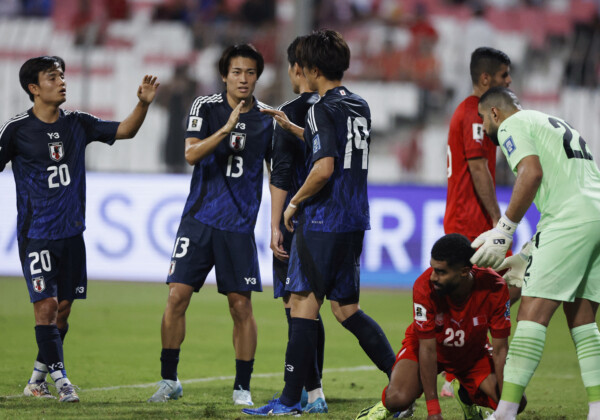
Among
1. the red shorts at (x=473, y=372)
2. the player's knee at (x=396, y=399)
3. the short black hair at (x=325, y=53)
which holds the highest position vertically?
the short black hair at (x=325, y=53)

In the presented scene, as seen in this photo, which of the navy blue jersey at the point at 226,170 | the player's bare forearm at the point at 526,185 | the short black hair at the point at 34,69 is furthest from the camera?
the short black hair at the point at 34,69

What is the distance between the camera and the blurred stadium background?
12.6 metres

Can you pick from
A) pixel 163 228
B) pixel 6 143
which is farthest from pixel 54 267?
pixel 163 228

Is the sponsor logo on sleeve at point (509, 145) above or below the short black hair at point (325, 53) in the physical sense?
below

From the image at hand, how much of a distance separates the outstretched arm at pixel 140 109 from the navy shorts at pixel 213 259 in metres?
0.82

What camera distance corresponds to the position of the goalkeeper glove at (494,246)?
4.53m

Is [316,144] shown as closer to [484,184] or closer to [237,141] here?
[237,141]

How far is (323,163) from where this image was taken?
16.3 feet

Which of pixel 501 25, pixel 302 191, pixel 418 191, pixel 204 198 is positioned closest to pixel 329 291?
pixel 302 191

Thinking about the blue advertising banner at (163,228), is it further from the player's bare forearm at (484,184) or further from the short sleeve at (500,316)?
the short sleeve at (500,316)

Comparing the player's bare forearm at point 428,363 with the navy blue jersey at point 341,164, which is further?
the navy blue jersey at point 341,164

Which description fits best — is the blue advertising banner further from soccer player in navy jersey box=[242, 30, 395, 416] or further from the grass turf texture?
soccer player in navy jersey box=[242, 30, 395, 416]

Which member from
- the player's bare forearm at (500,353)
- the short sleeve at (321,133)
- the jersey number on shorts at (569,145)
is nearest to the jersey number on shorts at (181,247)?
the short sleeve at (321,133)

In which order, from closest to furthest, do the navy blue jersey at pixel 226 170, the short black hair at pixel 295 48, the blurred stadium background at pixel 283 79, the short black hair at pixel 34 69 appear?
1. the short black hair at pixel 295 48
2. the navy blue jersey at pixel 226 170
3. the short black hair at pixel 34 69
4. the blurred stadium background at pixel 283 79
